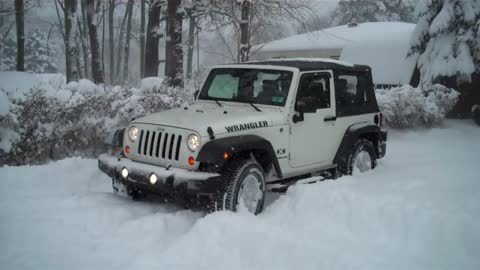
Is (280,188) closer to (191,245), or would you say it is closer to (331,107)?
(331,107)

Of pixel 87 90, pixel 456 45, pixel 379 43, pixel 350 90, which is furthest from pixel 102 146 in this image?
pixel 379 43

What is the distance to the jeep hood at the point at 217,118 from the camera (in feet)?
17.6

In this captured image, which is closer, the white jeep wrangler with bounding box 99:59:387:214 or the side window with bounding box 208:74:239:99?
the white jeep wrangler with bounding box 99:59:387:214

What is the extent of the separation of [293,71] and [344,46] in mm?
17328

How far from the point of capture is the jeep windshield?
6.32m

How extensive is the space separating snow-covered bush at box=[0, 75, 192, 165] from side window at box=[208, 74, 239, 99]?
98.2 inches

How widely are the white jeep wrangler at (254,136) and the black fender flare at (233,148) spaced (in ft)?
0.04

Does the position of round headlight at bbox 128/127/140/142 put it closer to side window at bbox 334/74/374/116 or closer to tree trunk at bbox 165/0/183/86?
side window at bbox 334/74/374/116

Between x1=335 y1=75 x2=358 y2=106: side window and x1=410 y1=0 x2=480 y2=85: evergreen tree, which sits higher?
x1=410 y1=0 x2=480 y2=85: evergreen tree

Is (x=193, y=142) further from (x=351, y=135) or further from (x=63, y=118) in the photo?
(x=63, y=118)

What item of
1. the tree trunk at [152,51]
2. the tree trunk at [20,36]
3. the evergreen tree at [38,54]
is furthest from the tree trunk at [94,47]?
the evergreen tree at [38,54]

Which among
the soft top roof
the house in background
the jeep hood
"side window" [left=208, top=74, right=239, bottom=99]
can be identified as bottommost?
the jeep hood

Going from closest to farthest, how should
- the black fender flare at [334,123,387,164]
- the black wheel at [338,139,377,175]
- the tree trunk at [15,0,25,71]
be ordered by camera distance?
1. the black fender flare at [334,123,387,164]
2. the black wheel at [338,139,377,175]
3. the tree trunk at [15,0,25,71]

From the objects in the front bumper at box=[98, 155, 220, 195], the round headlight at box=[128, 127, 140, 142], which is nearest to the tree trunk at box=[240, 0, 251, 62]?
the round headlight at box=[128, 127, 140, 142]
